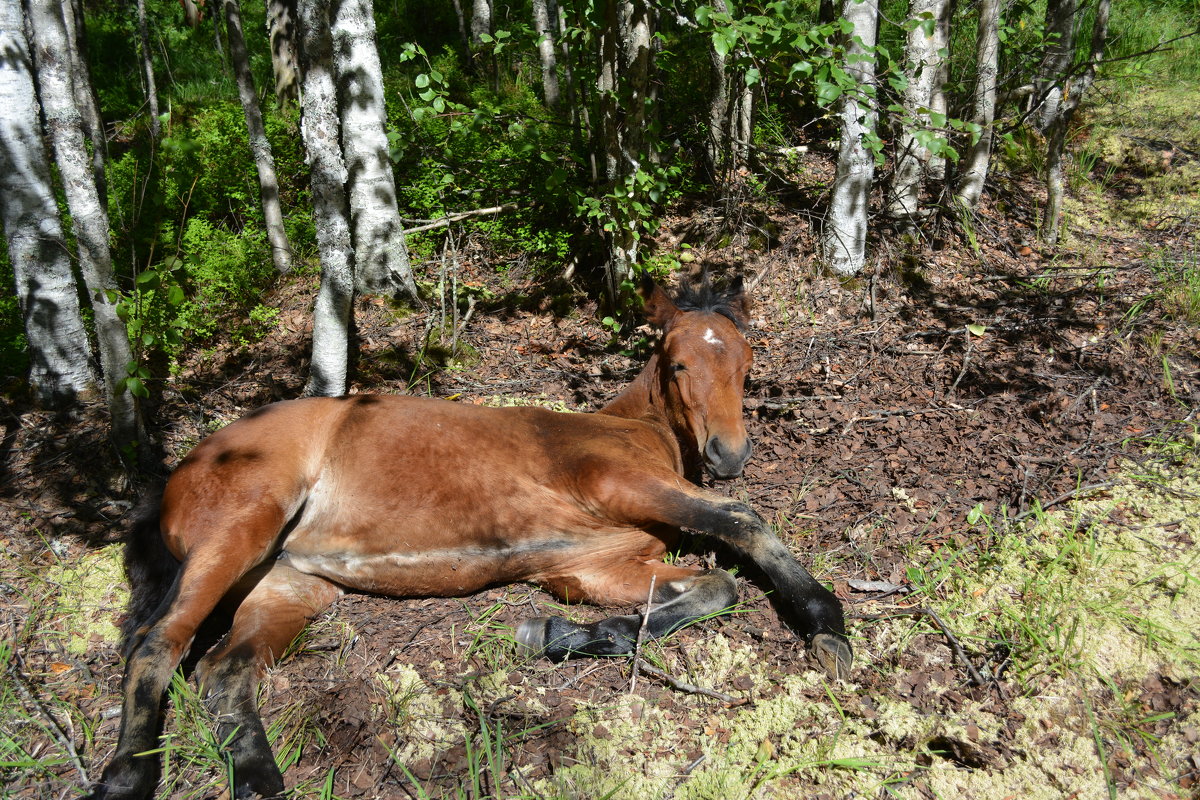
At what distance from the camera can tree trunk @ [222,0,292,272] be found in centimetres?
759

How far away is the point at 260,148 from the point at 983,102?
7686 millimetres

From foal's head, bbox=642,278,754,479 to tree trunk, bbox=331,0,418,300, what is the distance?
2.83m

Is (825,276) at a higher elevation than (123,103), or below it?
below

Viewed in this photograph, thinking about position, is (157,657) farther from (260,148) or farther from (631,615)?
(260,148)

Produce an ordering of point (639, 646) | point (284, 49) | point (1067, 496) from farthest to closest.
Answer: point (284, 49), point (1067, 496), point (639, 646)

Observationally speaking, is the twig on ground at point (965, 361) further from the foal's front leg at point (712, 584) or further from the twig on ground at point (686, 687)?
the twig on ground at point (686, 687)

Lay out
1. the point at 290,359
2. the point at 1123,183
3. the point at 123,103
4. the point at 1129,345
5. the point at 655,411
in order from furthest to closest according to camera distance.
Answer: the point at 123,103 < the point at 1123,183 < the point at 290,359 < the point at 1129,345 < the point at 655,411

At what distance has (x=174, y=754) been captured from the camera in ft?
10.7

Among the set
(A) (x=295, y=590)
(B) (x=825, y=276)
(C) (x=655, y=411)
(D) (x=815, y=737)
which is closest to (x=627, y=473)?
(C) (x=655, y=411)

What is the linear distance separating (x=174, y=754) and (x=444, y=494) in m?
1.77

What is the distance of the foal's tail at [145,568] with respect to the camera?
3.83 metres

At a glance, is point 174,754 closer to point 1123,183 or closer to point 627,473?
point 627,473

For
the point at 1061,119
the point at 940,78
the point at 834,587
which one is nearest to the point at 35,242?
the point at 834,587

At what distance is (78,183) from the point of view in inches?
169
